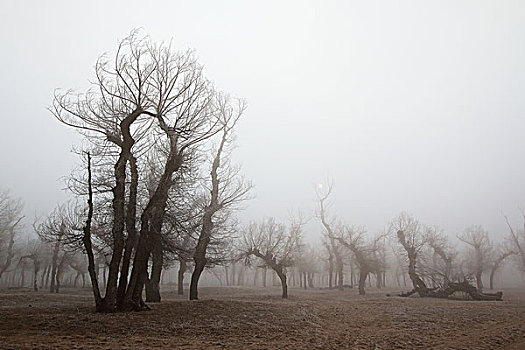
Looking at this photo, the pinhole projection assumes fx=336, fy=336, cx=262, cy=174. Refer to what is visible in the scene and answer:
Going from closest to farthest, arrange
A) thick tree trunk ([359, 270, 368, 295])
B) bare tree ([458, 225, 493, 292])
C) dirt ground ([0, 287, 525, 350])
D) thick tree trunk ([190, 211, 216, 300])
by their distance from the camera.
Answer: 1. dirt ground ([0, 287, 525, 350])
2. thick tree trunk ([190, 211, 216, 300])
3. thick tree trunk ([359, 270, 368, 295])
4. bare tree ([458, 225, 493, 292])

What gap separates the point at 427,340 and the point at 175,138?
502 inches

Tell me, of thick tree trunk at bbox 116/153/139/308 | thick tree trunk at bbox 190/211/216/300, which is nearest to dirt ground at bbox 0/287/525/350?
thick tree trunk at bbox 116/153/139/308

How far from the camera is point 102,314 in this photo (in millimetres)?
12531

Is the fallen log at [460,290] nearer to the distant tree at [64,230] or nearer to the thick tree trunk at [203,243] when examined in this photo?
the thick tree trunk at [203,243]

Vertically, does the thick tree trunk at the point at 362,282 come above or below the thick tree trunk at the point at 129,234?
below

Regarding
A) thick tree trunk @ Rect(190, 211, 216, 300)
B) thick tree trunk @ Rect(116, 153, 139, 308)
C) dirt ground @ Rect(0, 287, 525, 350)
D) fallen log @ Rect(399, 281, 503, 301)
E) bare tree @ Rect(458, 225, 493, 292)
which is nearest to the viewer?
dirt ground @ Rect(0, 287, 525, 350)

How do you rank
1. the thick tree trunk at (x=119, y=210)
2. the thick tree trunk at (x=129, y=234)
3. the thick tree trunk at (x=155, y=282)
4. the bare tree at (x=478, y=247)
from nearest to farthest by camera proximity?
1. the thick tree trunk at (x=119, y=210)
2. the thick tree trunk at (x=129, y=234)
3. the thick tree trunk at (x=155, y=282)
4. the bare tree at (x=478, y=247)

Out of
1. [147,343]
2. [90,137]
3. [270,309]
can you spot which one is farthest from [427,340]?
[90,137]

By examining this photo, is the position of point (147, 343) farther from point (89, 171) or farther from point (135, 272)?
point (89, 171)

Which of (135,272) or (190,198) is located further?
(190,198)

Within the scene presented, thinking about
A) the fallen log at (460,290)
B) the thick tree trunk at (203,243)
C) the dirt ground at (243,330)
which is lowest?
the fallen log at (460,290)

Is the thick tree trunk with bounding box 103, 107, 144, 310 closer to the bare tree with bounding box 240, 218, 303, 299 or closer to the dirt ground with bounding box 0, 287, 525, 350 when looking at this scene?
the dirt ground with bounding box 0, 287, 525, 350

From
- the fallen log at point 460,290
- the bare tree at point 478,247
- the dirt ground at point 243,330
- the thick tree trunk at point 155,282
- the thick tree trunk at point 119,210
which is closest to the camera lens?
the dirt ground at point 243,330

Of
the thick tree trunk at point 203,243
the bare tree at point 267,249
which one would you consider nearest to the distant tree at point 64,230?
the thick tree trunk at point 203,243
